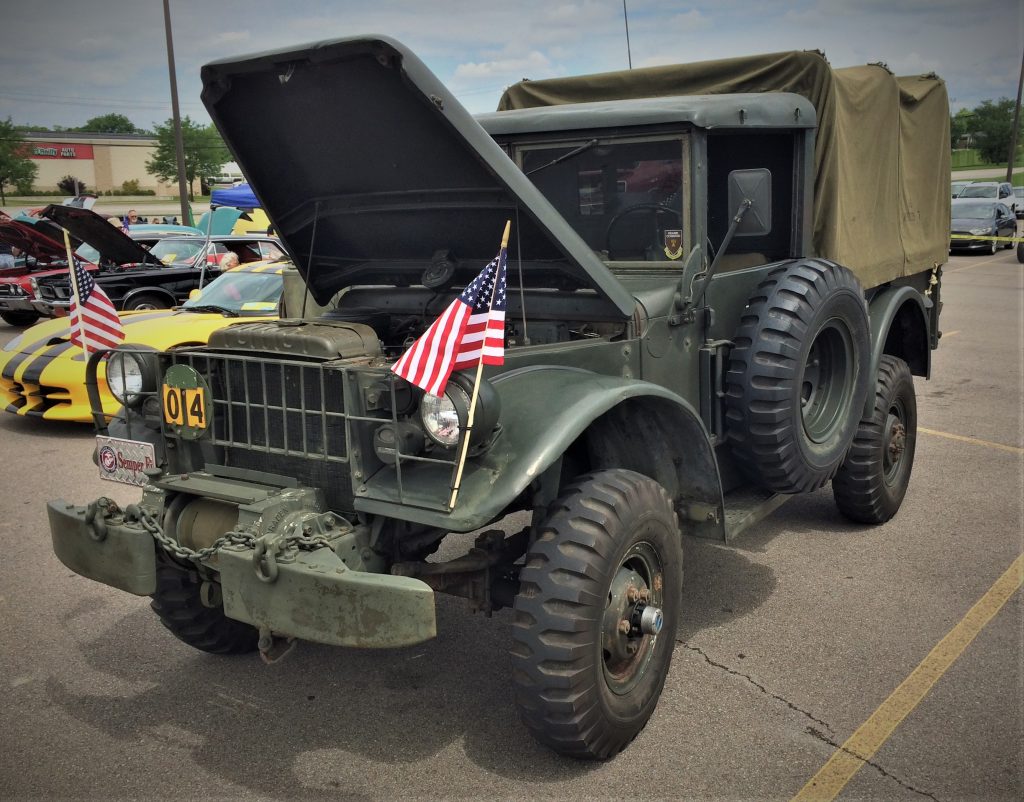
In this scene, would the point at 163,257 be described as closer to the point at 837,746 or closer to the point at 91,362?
the point at 91,362

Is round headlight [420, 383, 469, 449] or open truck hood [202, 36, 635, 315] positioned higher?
open truck hood [202, 36, 635, 315]

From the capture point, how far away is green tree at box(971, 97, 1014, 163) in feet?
197

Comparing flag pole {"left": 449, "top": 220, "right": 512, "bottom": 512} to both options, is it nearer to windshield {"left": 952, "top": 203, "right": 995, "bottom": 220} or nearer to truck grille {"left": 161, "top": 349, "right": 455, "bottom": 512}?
truck grille {"left": 161, "top": 349, "right": 455, "bottom": 512}

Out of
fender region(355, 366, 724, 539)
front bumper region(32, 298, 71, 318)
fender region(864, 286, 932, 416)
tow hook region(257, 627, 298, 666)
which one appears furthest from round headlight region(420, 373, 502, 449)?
front bumper region(32, 298, 71, 318)

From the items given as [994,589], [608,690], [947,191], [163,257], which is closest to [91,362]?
[608,690]

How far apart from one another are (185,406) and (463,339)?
1204mm

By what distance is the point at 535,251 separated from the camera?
3.65 metres

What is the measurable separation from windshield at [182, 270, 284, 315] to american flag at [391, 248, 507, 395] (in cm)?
635

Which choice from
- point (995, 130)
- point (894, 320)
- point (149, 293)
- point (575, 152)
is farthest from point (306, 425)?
point (995, 130)

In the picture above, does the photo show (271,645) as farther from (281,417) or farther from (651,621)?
(651,621)

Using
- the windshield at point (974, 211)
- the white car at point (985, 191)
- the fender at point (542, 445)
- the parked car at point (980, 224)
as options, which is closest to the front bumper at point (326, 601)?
the fender at point (542, 445)

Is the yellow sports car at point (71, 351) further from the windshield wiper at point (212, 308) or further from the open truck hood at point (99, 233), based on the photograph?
the open truck hood at point (99, 233)

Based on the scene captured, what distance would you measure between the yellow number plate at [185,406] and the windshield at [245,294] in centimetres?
551

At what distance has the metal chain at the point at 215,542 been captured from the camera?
2951 millimetres
